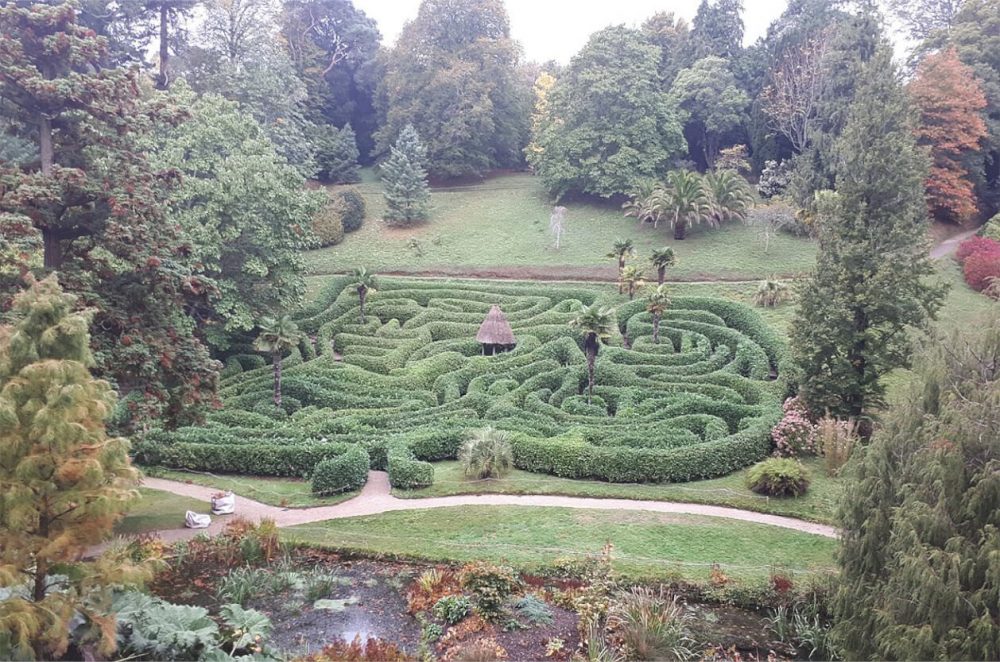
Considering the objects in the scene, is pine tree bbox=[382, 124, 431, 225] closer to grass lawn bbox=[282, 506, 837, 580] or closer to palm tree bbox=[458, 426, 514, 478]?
palm tree bbox=[458, 426, 514, 478]

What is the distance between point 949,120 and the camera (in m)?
36.8

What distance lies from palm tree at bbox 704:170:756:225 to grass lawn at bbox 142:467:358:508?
92.3 ft

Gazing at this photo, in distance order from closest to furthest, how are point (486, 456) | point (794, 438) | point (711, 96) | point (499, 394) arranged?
point (486, 456)
point (794, 438)
point (499, 394)
point (711, 96)

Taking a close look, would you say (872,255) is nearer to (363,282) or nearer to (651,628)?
(651,628)

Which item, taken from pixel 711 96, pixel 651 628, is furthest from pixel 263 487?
pixel 711 96

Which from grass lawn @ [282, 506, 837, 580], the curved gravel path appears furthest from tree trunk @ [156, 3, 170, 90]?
grass lawn @ [282, 506, 837, 580]

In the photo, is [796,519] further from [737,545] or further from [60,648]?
[60,648]

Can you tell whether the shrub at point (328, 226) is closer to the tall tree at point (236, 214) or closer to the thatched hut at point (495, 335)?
the tall tree at point (236, 214)

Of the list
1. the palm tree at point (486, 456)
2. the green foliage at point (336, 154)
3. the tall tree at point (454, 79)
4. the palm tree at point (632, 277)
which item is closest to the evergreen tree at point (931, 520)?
the palm tree at point (486, 456)

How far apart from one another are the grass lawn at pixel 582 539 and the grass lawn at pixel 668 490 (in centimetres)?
106

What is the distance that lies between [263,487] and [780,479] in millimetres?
13146

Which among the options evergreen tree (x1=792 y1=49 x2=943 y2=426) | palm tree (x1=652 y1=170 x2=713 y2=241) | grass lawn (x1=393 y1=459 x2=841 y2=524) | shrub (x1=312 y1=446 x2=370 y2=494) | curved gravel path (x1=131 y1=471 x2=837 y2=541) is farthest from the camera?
palm tree (x1=652 y1=170 x2=713 y2=241)

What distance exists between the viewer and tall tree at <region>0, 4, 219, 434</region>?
14211 millimetres

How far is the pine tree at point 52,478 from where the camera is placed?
8.24 meters
